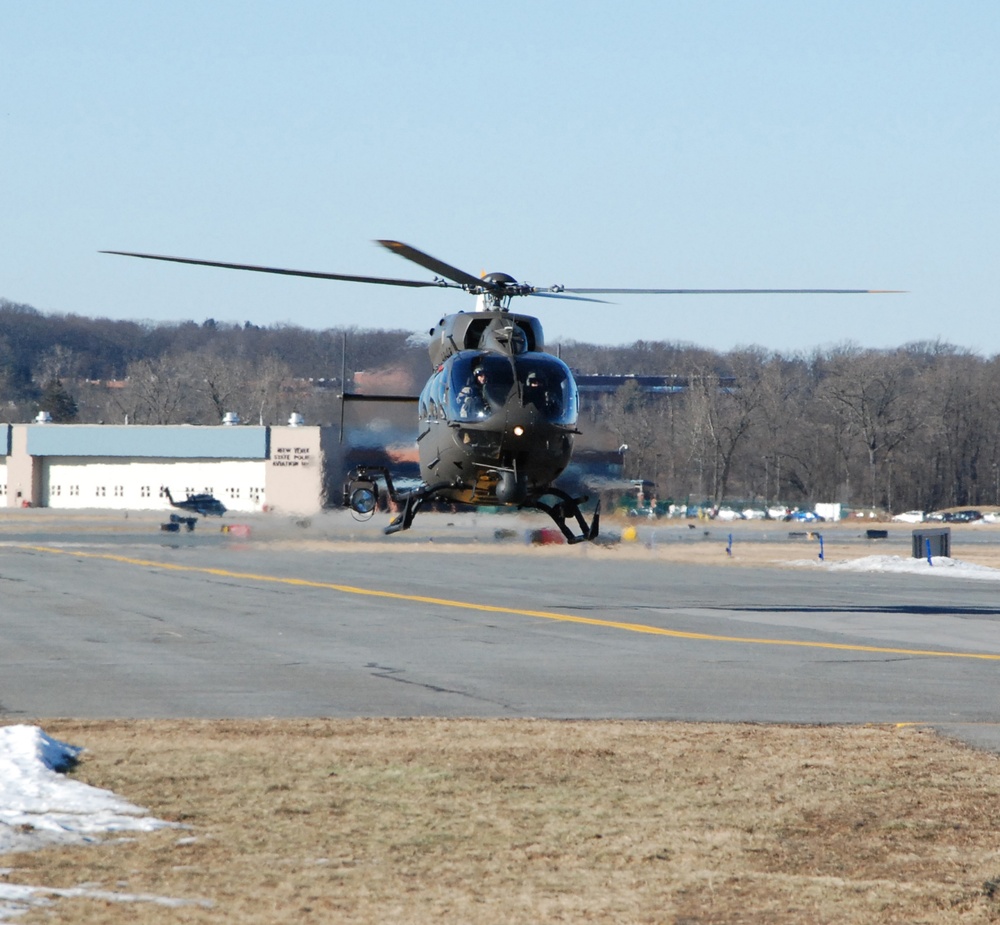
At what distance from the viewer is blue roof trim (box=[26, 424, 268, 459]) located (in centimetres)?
7656

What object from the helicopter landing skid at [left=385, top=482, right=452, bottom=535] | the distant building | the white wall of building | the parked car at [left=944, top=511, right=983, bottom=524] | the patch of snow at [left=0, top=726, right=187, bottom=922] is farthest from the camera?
the parked car at [left=944, top=511, right=983, bottom=524]

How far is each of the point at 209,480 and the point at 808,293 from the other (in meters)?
59.2

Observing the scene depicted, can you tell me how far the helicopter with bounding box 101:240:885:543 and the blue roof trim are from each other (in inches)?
1899

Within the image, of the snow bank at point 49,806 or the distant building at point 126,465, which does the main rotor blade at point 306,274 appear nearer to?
the snow bank at point 49,806

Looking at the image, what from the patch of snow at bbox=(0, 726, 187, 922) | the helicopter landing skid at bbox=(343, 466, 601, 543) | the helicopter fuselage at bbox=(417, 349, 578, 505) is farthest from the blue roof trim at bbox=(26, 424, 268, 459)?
the patch of snow at bbox=(0, 726, 187, 922)

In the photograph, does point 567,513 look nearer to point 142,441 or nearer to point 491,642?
point 491,642

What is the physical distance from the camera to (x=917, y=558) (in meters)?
49.4

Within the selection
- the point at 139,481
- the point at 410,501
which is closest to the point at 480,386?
the point at 410,501

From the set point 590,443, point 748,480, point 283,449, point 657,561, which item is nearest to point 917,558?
point 657,561

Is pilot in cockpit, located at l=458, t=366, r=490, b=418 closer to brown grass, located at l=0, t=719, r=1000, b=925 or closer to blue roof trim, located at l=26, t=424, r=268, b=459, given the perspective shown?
brown grass, located at l=0, t=719, r=1000, b=925

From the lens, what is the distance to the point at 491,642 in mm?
23266

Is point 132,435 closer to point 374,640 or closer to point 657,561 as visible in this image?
point 657,561

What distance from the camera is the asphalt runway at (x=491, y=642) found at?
16.1m

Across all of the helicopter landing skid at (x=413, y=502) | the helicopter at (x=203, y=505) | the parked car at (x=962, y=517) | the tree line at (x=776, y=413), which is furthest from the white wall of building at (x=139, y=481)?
the parked car at (x=962, y=517)
